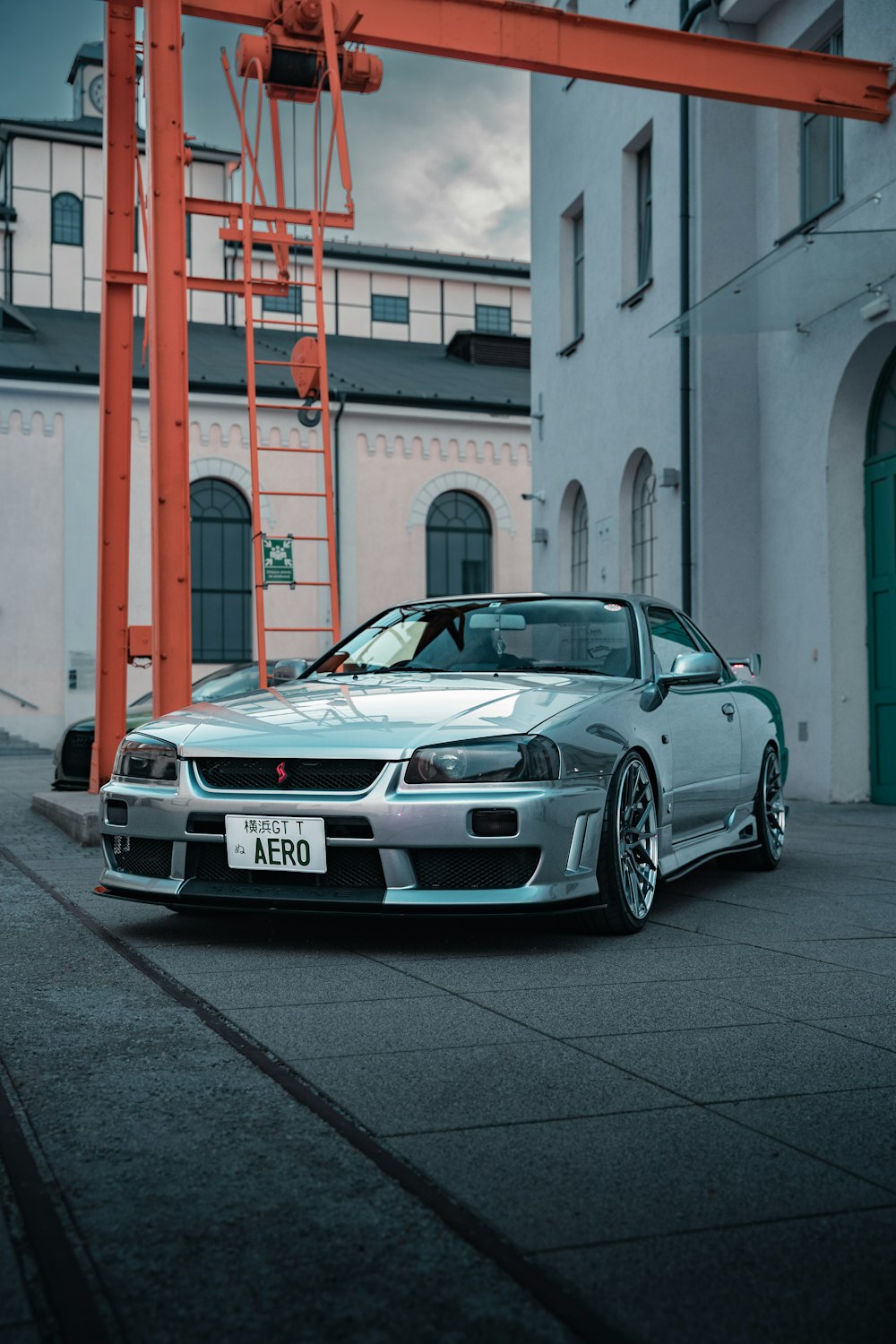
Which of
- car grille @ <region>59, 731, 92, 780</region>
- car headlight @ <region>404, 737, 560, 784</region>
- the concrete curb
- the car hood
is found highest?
the car hood

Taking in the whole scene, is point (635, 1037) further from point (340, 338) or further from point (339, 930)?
point (340, 338)

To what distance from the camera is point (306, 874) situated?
4984 mm

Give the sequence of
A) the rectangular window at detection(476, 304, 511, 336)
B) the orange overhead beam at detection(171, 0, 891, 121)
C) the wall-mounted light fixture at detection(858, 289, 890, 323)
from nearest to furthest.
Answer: the orange overhead beam at detection(171, 0, 891, 121) → the wall-mounted light fixture at detection(858, 289, 890, 323) → the rectangular window at detection(476, 304, 511, 336)

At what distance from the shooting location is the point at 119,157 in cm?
1126

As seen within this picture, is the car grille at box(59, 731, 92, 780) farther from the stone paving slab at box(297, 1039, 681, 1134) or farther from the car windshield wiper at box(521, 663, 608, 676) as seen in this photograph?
the stone paving slab at box(297, 1039, 681, 1134)

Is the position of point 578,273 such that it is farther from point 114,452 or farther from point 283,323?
point 114,452

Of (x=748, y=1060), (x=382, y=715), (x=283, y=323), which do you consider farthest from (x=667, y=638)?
(x=283, y=323)

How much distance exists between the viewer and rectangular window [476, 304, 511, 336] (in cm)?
4091

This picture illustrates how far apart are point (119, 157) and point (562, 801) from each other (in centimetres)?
825

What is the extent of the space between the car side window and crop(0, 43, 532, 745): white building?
74.0 feet

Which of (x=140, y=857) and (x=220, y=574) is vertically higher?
(x=220, y=574)

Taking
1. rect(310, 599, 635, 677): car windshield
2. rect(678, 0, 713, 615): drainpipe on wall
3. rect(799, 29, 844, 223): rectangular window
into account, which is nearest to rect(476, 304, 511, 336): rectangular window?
rect(678, 0, 713, 615): drainpipe on wall

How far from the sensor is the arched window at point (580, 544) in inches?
745

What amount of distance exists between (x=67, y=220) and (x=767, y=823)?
33317 mm
